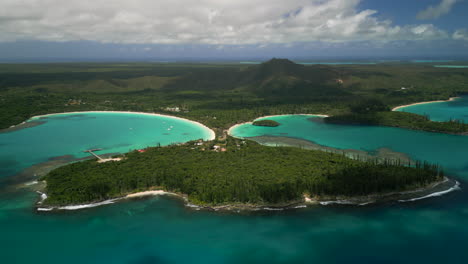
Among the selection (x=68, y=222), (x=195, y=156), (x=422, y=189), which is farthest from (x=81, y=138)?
(x=422, y=189)

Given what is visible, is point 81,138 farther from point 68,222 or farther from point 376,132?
point 376,132

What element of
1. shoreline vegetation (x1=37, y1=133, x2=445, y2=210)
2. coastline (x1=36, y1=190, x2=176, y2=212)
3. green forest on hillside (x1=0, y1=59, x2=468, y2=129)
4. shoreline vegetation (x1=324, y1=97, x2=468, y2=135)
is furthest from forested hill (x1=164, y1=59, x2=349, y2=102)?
coastline (x1=36, y1=190, x2=176, y2=212)

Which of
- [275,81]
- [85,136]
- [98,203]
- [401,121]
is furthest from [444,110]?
[85,136]

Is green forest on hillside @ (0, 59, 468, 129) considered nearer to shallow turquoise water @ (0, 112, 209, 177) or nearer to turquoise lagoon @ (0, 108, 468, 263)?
shallow turquoise water @ (0, 112, 209, 177)

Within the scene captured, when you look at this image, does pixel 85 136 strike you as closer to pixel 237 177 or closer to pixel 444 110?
pixel 237 177

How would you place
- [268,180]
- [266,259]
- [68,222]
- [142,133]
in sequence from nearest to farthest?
[266,259] < [68,222] < [268,180] < [142,133]

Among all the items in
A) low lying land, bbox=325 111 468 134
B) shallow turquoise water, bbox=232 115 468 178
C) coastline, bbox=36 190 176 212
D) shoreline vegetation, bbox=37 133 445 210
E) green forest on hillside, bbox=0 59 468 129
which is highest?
green forest on hillside, bbox=0 59 468 129

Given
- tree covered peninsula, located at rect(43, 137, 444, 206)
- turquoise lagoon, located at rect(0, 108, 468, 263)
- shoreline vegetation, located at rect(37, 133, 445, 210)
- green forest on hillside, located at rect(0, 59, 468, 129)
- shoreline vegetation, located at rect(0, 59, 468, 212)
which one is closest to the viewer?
turquoise lagoon, located at rect(0, 108, 468, 263)

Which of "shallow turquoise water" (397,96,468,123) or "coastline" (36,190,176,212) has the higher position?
"shallow turquoise water" (397,96,468,123)
